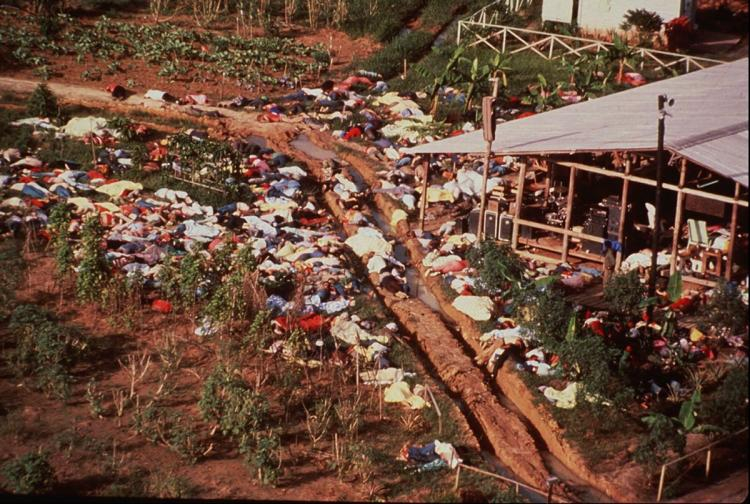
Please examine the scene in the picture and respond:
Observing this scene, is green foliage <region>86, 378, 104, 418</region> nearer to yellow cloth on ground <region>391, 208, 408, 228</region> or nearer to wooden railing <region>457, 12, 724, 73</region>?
yellow cloth on ground <region>391, 208, 408, 228</region>

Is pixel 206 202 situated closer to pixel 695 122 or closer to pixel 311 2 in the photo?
pixel 695 122

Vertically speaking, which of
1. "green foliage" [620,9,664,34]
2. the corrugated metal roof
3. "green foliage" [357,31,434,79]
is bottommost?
the corrugated metal roof

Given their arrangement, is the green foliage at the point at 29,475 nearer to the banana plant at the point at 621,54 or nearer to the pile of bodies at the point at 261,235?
the pile of bodies at the point at 261,235

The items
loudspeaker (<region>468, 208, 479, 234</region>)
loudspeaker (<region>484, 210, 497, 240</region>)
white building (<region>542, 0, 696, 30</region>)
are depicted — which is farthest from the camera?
white building (<region>542, 0, 696, 30</region>)

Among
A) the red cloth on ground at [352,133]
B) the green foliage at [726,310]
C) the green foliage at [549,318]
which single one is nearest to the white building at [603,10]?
the red cloth on ground at [352,133]

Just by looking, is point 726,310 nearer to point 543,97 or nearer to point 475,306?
point 475,306

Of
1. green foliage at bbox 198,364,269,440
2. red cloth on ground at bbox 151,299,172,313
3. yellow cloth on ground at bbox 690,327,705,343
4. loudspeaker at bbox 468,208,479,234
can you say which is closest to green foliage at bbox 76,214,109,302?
red cloth on ground at bbox 151,299,172,313

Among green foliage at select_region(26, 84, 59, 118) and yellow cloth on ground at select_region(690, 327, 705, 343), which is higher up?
green foliage at select_region(26, 84, 59, 118)
